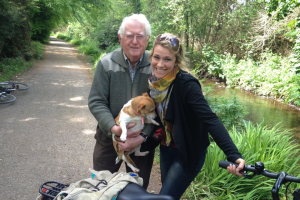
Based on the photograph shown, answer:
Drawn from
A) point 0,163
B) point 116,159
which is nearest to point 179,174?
point 116,159

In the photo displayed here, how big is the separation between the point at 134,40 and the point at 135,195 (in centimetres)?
140

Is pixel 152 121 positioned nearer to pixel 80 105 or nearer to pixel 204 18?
pixel 80 105

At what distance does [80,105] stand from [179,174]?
682 cm

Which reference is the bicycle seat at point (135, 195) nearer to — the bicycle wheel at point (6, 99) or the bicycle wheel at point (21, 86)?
the bicycle wheel at point (6, 99)

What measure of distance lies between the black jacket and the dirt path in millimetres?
2220

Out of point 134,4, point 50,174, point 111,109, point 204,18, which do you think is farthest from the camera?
point 134,4

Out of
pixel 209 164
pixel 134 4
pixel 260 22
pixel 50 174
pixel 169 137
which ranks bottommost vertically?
pixel 50 174

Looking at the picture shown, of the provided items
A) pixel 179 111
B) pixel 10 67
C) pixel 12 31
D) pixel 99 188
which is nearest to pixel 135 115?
pixel 179 111

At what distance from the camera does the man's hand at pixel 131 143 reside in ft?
7.83

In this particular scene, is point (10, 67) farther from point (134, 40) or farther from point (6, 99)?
point (134, 40)

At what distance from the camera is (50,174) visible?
427 cm

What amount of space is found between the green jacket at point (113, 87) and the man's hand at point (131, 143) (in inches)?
4.0

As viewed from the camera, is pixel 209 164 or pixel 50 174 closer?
pixel 209 164

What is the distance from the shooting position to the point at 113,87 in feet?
8.12
